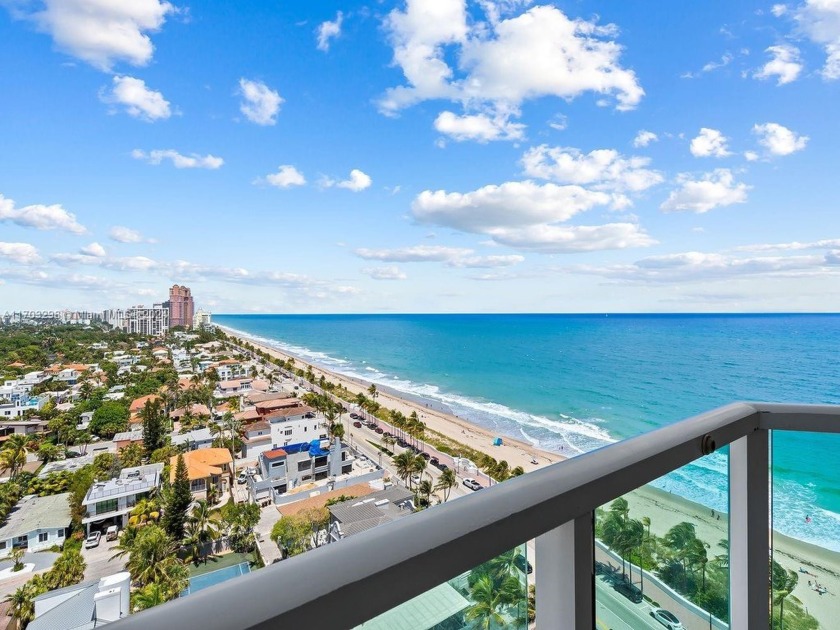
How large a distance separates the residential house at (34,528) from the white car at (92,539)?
0.50 m

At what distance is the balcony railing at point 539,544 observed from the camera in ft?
0.85

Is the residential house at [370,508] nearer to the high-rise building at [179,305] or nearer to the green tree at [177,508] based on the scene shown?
the green tree at [177,508]

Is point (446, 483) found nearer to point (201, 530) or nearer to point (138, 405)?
point (201, 530)

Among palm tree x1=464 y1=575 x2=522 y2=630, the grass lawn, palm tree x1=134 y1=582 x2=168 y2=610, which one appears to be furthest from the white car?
palm tree x1=464 y1=575 x2=522 y2=630

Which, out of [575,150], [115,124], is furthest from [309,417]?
[575,150]

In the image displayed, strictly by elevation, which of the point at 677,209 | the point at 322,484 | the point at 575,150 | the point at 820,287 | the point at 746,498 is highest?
the point at 575,150

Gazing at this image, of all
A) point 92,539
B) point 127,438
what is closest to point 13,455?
point 127,438

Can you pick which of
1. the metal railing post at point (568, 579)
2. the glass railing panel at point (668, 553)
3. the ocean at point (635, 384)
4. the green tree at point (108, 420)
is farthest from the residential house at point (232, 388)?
the metal railing post at point (568, 579)

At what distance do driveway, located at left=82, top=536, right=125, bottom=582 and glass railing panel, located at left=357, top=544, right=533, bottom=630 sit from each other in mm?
11565

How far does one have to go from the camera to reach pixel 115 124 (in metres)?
13.5

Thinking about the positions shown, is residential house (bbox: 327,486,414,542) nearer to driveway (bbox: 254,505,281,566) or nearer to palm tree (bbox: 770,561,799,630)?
driveway (bbox: 254,505,281,566)

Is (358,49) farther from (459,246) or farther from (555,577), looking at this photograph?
(459,246)

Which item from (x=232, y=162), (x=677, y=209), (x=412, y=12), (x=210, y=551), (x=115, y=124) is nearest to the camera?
(x=412, y=12)

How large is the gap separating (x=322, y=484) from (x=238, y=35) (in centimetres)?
1278
